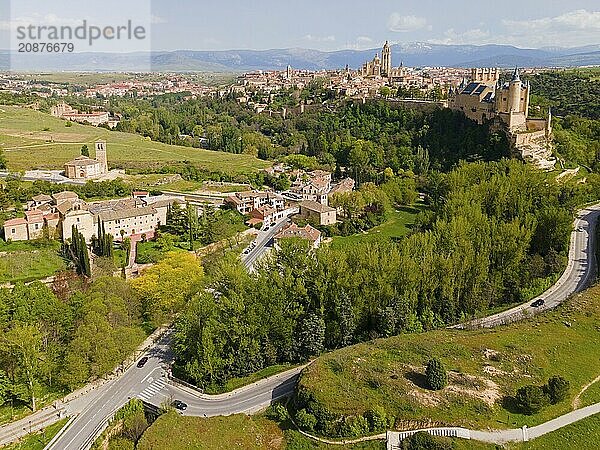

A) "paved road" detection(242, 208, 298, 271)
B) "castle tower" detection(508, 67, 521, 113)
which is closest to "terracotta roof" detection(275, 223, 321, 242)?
"paved road" detection(242, 208, 298, 271)

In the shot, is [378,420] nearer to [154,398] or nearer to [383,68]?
[154,398]

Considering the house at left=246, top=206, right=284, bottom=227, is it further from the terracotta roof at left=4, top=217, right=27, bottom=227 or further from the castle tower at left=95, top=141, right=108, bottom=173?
the castle tower at left=95, top=141, right=108, bottom=173

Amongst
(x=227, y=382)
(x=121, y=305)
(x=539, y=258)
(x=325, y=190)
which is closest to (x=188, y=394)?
(x=227, y=382)

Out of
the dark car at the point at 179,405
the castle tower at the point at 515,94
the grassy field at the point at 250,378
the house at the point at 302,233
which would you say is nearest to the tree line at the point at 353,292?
the grassy field at the point at 250,378

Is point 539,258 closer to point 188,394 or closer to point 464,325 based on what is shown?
point 464,325

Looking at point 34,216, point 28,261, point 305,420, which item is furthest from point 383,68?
point 305,420

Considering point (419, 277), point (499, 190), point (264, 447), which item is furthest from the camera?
point (499, 190)

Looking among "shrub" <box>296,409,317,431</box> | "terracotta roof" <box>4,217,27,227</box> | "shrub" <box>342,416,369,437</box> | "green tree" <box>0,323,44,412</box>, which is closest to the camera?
"shrub" <box>342,416,369,437</box>
